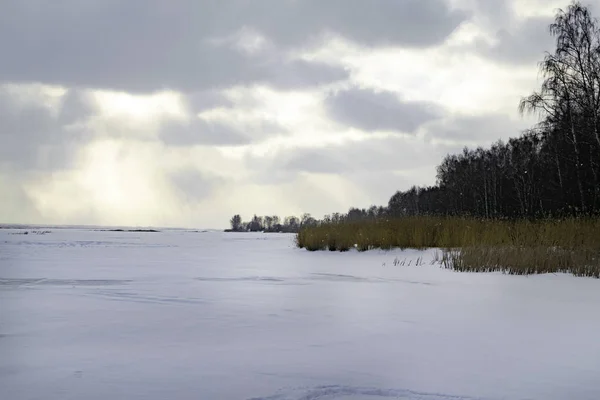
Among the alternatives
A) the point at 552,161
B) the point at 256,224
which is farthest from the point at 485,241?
the point at 256,224

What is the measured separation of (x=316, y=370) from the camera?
7.89 feet

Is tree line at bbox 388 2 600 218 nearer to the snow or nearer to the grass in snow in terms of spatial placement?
the grass in snow

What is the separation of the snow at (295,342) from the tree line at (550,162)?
28.3ft

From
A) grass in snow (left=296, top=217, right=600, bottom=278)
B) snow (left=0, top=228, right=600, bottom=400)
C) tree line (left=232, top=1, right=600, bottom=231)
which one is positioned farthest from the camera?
tree line (left=232, top=1, right=600, bottom=231)

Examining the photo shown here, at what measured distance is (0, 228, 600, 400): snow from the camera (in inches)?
84.3

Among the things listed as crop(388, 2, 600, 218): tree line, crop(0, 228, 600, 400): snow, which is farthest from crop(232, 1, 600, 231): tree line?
crop(0, 228, 600, 400): snow

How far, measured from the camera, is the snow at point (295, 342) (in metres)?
2.14

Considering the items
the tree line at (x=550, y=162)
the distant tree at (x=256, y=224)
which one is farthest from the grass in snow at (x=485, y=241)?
the distant tree at (x=256, y=224)

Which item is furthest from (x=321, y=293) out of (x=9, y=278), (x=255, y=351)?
(x=9, y=278)

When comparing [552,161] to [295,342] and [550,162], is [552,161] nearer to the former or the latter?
[550,162]

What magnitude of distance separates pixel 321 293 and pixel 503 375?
3.27 metres

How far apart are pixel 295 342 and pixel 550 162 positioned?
28.4m

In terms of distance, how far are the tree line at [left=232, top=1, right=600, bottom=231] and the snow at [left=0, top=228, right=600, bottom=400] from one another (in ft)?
28.3

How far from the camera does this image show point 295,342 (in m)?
3.02
